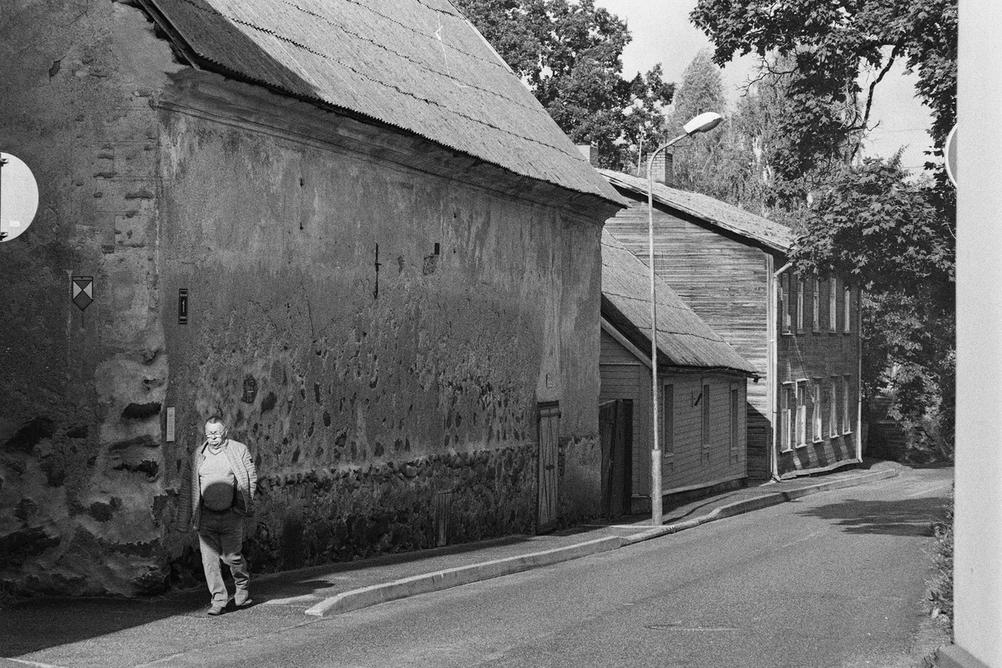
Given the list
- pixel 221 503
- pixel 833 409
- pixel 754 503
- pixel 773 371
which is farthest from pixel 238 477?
pixel 833 409

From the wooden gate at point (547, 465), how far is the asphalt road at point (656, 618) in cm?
336

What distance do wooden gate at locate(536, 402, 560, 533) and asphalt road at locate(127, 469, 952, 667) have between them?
3.36m

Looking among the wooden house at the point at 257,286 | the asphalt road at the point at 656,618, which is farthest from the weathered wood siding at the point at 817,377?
the asphalt road at the point at 656,618

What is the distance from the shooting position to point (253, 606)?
41.3ft

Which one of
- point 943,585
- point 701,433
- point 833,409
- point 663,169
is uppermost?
point 663,169

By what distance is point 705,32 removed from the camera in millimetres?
23250

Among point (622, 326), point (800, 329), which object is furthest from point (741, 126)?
point (622, 326)

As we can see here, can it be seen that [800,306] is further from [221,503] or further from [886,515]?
[221,503]

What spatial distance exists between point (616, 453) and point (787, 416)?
49.3 feet

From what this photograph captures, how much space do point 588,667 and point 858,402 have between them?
41.3m

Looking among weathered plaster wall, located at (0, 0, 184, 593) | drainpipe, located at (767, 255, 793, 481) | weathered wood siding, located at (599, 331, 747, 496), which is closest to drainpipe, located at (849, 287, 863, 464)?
drainpipe, located at (767, 255, 793, 481)

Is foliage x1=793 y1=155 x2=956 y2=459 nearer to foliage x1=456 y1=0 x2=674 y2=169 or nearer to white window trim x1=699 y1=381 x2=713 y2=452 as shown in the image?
white window trim x1=699 y1=381 x2=713 y2=452

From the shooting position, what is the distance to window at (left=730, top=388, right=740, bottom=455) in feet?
125

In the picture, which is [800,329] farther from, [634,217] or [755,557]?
[755,557]
